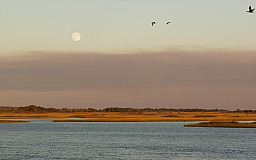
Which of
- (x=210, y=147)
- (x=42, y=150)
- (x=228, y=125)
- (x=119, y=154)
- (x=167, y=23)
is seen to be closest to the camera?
(x=167, y=23)

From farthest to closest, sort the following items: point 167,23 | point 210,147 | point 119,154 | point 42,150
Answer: point 210,147 < point 42,150 < point 119,154 < point 167,23

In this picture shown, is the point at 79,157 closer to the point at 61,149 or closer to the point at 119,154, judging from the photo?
the point at 119,154

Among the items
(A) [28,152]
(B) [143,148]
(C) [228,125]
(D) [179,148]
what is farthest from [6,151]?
(C) [228,125]

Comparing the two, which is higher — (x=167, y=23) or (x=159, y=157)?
(x=167, y=23)

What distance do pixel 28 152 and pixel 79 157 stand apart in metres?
7.54

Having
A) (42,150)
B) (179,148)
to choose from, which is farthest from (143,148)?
(42,150)

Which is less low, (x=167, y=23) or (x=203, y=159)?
(x=167, y=23)

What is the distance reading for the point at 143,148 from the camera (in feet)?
187

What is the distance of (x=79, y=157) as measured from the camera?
4759 cm

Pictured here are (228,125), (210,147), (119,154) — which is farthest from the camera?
(228,125)

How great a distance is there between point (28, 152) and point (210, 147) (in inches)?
826

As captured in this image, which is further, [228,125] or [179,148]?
[228,125]

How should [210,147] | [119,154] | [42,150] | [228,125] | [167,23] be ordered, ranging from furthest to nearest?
[228,125]
[210,147]
[42,150]
[119,154]
[167,23]

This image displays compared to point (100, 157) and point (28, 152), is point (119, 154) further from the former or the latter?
point (28, 152)
